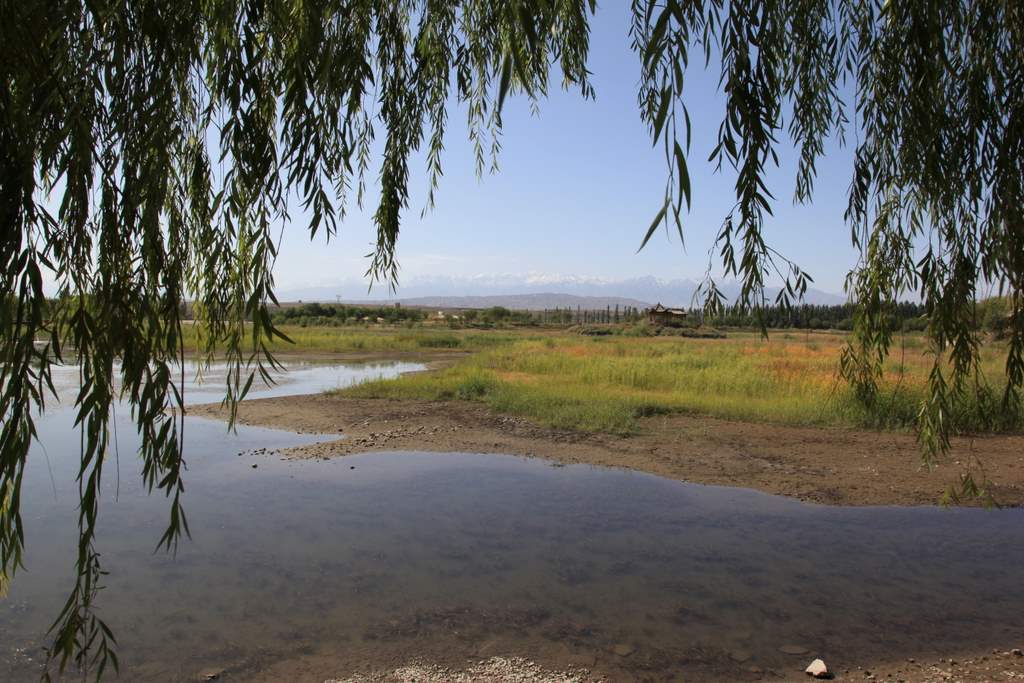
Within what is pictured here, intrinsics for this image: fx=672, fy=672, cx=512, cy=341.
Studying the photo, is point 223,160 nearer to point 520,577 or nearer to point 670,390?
point 520,577

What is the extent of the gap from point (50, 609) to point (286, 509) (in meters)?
2.46

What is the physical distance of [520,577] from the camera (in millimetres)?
5207

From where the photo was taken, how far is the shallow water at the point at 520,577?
4.10 meters

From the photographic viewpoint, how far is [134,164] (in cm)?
193

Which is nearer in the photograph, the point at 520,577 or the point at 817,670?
the point at 817,670

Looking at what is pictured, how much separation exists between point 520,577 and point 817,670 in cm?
218

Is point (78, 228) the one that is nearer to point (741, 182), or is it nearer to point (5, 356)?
point (5, 356)

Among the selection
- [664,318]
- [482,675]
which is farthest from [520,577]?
[664,318]

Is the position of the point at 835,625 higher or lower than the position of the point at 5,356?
lower

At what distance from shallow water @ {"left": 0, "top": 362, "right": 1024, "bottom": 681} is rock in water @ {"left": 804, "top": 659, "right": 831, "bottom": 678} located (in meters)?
0.10

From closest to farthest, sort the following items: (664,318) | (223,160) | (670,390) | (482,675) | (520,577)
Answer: (223,160), (482,675), (520,577), (670,390), (664,318)

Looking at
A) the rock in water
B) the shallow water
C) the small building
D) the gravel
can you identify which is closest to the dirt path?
the shallow water

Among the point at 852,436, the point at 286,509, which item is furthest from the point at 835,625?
the point at 852,436

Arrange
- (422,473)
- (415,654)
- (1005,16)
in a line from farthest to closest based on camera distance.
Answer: (422,473) < (415,654) < (1005,16)
